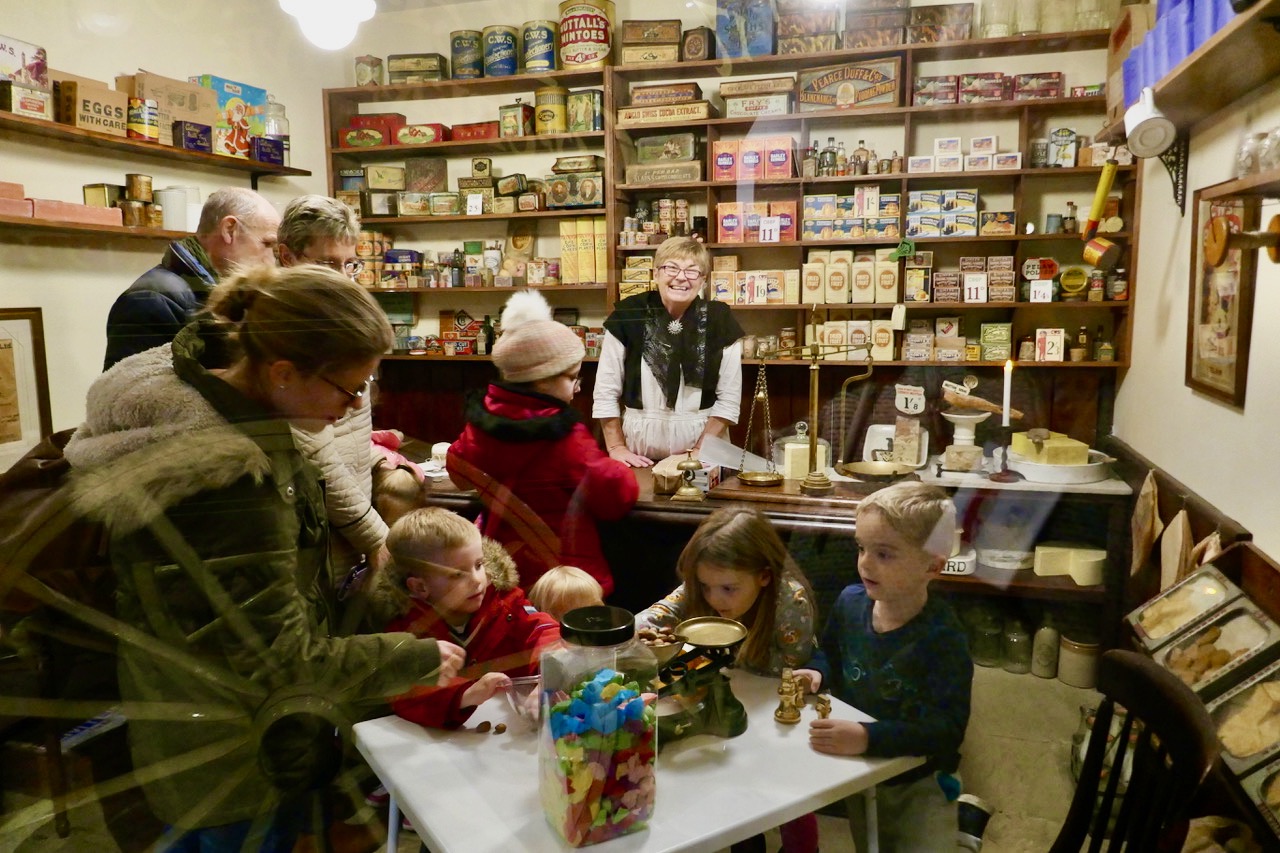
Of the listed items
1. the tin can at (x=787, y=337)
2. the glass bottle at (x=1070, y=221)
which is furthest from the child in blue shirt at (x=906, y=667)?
the glass bottle at (x=1070, y=221)

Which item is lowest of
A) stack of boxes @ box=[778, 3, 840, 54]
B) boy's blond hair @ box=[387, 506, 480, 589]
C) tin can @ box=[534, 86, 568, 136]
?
boy's blond hair @ box=[387, 506, 480, 589]

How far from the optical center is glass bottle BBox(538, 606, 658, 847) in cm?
72

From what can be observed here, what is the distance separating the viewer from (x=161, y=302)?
681mm

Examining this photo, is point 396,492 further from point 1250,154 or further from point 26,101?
point 1250,154

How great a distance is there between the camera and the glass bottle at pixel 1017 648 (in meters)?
1.26

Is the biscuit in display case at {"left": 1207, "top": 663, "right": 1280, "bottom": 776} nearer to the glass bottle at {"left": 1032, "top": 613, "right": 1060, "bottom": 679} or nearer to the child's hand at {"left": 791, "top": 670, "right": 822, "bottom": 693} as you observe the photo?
the glass bottle at {"left": 1032, "top": 613, "right": 1060, "bottom": 679}

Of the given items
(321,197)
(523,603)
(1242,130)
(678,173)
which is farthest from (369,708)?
(1242,130)

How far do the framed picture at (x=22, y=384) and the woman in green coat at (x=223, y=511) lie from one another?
0.10 ft

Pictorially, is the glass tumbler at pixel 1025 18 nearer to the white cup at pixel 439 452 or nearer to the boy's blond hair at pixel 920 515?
the boy's blond hair at pixel 920 515

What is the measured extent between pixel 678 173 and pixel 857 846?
4.95 feet

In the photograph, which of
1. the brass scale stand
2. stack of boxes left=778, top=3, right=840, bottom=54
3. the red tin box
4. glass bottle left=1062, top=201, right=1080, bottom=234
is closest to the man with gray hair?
the red tin box

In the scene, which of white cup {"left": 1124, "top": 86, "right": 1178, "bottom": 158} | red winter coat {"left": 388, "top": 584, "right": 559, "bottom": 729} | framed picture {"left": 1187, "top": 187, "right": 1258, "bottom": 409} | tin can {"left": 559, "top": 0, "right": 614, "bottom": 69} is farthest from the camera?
white cup {"left": 1124, "top": 86, "right": 1178, "bottom": 158}

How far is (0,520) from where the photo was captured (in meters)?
0.62

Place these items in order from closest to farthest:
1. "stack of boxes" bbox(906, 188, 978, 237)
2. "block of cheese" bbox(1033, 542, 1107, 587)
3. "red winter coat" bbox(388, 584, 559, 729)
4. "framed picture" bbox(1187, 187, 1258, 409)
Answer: "red winter coat" bbox(388, 584, 559, 729), "framed picture" bbox(1187, 187, 1258, 409), "block of cheese" bbox(1033, 542, 1107, 587), "stack of boxes" bbox(906, 188, 978, 237)
